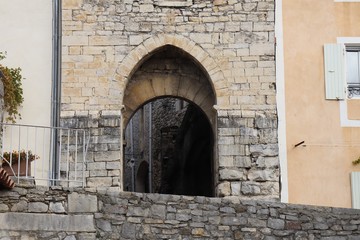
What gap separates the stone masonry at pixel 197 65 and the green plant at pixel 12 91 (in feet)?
2.54

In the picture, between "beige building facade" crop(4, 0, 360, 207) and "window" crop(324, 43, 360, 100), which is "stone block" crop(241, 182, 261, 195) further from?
"window" crop(324, 43, 360, 100)

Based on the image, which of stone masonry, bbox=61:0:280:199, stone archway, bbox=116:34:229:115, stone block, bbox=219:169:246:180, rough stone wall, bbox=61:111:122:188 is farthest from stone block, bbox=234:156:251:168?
rough stone wall, bbox=61:111:122:188

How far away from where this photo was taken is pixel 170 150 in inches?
902

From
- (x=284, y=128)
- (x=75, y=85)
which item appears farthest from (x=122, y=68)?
(x=284, y=128)

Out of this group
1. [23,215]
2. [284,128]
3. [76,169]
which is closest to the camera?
[23,215]

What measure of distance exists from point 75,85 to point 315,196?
4.56m

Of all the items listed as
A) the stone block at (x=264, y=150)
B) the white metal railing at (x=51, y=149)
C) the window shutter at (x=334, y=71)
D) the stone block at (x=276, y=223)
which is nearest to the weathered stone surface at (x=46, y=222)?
the stone block at (x=276, y=223)

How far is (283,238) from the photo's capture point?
1323 centimetres

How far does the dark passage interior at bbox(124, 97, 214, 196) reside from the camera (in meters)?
20.9

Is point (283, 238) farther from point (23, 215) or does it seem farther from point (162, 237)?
point (23, 215)

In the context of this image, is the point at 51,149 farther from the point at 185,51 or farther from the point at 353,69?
the point at 353,69

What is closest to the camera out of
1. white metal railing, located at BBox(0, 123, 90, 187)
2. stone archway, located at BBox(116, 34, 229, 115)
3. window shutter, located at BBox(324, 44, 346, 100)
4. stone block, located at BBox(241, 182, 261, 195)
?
white metal railing, located at BBox(0, 123, 90, 187)

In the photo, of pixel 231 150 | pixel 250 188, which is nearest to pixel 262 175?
pixel 250 188

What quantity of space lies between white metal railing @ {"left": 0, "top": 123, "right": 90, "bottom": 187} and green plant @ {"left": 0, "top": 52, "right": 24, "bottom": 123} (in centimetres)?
26
